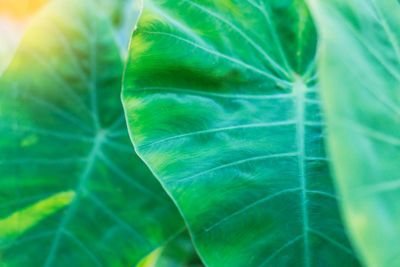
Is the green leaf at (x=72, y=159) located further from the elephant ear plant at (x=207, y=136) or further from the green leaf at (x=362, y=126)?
the green leaf at (x=362, y=126)

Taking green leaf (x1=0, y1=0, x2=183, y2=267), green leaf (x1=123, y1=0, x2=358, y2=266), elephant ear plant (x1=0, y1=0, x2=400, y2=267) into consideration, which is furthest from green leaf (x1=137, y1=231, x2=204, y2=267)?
green leaf (x1=123, y1=0, x2=358, y2=266)

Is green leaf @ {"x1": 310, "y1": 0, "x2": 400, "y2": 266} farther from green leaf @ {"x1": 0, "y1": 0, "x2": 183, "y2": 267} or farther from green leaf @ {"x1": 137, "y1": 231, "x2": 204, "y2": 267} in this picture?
green leaf @ {"x1": 137, "y1": 231, "x2": 204, "y2": 267}

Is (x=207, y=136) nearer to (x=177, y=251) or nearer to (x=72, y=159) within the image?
(x=72, y=159)

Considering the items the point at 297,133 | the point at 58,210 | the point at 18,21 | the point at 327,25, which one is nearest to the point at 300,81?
the point at 297,133

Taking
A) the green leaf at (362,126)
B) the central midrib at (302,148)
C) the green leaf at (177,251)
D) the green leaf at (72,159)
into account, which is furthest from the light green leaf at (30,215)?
the green leaf at (362,126)

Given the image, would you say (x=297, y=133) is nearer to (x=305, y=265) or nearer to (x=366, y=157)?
(x=305, y=265)

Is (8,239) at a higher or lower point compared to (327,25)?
lower
